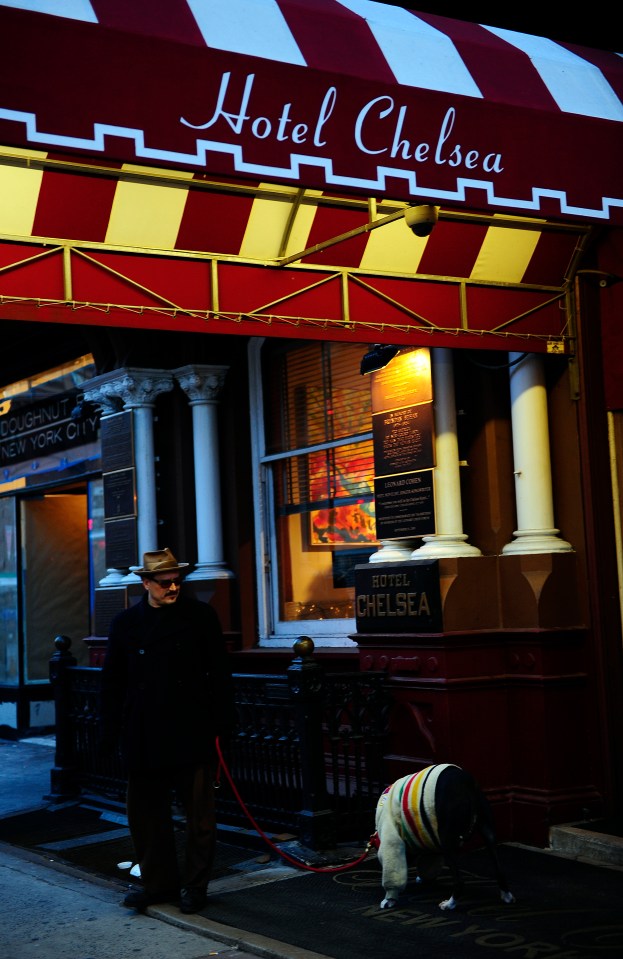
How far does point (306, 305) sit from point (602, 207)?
184cm

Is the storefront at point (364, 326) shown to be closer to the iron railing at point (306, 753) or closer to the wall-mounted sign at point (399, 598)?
the wall-mounted sign at point (399, 598)

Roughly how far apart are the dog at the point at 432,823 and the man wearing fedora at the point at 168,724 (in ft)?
3.22

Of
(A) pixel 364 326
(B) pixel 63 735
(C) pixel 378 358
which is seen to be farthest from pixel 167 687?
(B) pixel 63 735

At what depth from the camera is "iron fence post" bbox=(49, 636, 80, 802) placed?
1026 centimetres

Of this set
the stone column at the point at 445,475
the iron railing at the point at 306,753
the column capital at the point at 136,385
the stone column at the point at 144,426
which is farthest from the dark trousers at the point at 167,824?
the column capital at the point at 136,385

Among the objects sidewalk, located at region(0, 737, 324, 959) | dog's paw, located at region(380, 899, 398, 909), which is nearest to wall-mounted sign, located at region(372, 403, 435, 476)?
sidewalk, located at region(0, 737, 324, 959)

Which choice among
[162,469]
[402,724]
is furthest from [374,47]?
[162,469]

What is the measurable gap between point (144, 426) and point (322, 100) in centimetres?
562

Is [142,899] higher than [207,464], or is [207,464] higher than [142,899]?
[207,464]

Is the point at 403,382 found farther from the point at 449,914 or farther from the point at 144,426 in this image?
the point at 449,914

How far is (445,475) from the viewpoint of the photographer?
8367mm

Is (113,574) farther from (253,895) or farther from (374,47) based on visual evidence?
(374,47)

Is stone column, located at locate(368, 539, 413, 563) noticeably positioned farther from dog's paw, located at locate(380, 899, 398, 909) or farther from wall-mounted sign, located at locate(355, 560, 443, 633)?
dog's paw, located at locate(380, 899, 398, 909)

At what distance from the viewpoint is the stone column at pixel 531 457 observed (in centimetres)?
816
